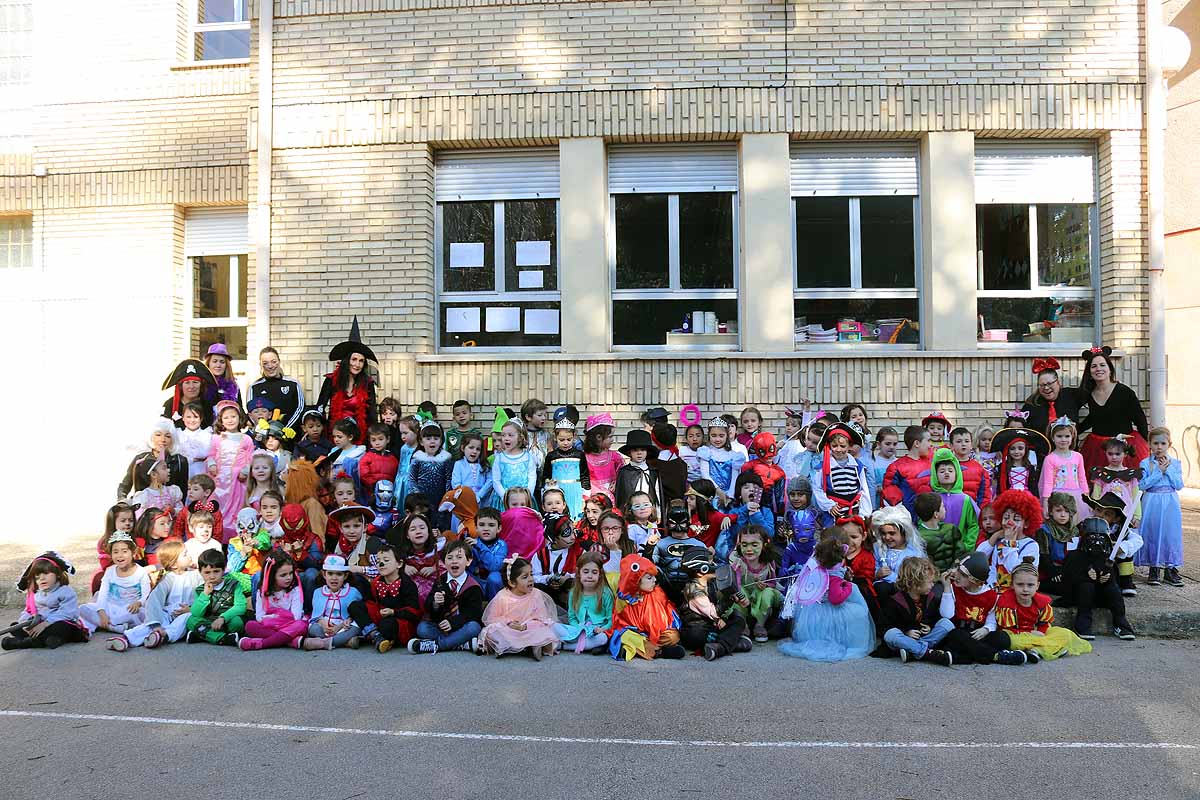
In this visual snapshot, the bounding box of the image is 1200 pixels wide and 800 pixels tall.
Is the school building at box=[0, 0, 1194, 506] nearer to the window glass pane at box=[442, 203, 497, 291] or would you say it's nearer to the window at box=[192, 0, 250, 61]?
the window glass pane at box=[442, 203, 497, 291]

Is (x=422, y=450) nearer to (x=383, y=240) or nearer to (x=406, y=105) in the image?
(x=383, y=240)

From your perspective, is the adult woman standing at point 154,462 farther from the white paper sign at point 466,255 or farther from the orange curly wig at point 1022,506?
the orange curly wig at point 1022,506

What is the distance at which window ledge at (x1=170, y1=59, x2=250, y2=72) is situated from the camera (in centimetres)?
1252

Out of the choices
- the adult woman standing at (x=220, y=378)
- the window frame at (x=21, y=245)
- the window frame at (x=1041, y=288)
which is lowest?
the adult woman standing at (x=220, y=378)

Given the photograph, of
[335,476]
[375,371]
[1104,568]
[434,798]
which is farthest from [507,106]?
[434,798]

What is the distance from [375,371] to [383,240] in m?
1.50

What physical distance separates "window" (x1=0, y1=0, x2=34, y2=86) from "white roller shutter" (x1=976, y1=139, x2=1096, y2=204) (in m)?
12.7

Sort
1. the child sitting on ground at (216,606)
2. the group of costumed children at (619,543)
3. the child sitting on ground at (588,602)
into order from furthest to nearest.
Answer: the child sitting on ground at (216,606), the child sitting on ground at (588,602), the group of costumed children at (619,543)

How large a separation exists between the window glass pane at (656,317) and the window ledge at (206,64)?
6.28 m

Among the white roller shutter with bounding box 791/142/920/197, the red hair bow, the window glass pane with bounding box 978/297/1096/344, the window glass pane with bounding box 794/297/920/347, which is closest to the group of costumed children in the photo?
the red hair bow

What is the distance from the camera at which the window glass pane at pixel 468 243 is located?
35.5 ft

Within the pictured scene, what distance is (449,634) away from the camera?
23.1 ft

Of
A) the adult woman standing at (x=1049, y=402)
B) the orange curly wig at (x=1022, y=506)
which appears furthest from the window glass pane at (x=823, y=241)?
the orange curly wig at (x=1022, y=506)

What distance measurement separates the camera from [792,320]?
406 inches
